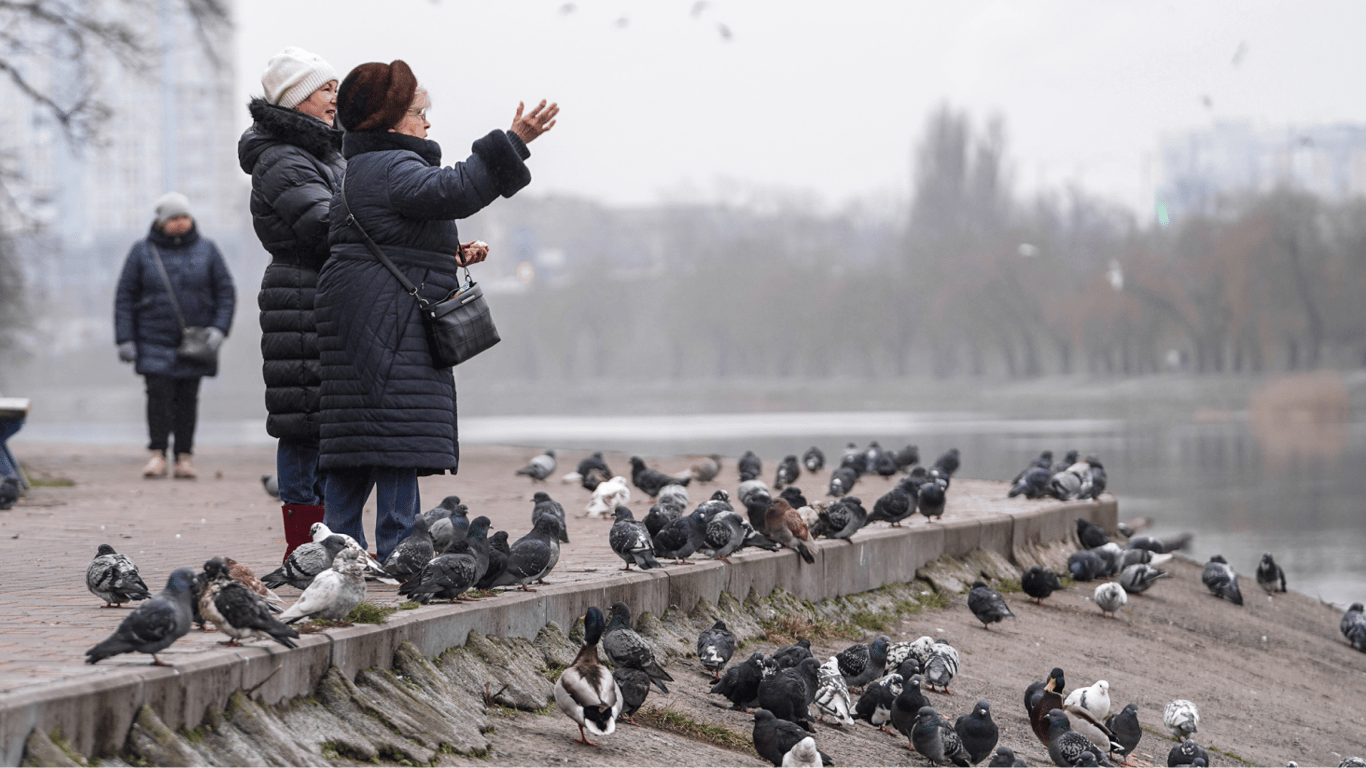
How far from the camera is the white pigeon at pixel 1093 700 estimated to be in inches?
245

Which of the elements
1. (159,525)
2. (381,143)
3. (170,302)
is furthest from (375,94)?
(170,302)

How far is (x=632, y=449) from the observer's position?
25.2 meters

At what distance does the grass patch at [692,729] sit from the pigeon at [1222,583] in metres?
6.87

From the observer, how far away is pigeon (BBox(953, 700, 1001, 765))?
538 cm

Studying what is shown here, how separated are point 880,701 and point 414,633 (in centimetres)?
216

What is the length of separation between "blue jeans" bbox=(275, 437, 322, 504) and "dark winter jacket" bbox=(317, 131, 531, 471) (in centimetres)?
61

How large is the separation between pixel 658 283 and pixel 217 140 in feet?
231

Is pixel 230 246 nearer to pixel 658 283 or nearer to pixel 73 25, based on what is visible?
pixel 658 283

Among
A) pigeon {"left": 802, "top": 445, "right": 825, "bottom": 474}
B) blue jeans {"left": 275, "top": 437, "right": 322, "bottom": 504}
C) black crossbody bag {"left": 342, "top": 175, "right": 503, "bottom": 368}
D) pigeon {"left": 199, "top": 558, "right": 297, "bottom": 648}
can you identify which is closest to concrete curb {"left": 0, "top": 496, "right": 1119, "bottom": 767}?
pigeon {"left": 199, "top": 558, "right": 297, "bottom": 648}

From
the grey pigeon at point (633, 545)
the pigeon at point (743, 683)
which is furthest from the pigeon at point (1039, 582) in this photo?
the pigeon at point (743, 683)

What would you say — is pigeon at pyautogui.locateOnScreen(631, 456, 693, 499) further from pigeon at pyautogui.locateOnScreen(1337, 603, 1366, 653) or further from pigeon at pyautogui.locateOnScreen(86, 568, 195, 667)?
pigeon at pyautogui.locateOnScreen(86, 568, 195, 667)

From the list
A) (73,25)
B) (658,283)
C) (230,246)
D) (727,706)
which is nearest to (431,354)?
(727,706)

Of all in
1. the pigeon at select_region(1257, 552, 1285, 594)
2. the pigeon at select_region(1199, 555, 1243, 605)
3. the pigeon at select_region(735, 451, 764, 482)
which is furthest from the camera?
the pigeon at select_region(735, 451, 764, 482)

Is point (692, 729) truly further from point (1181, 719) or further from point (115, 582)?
point (1181, 719)
